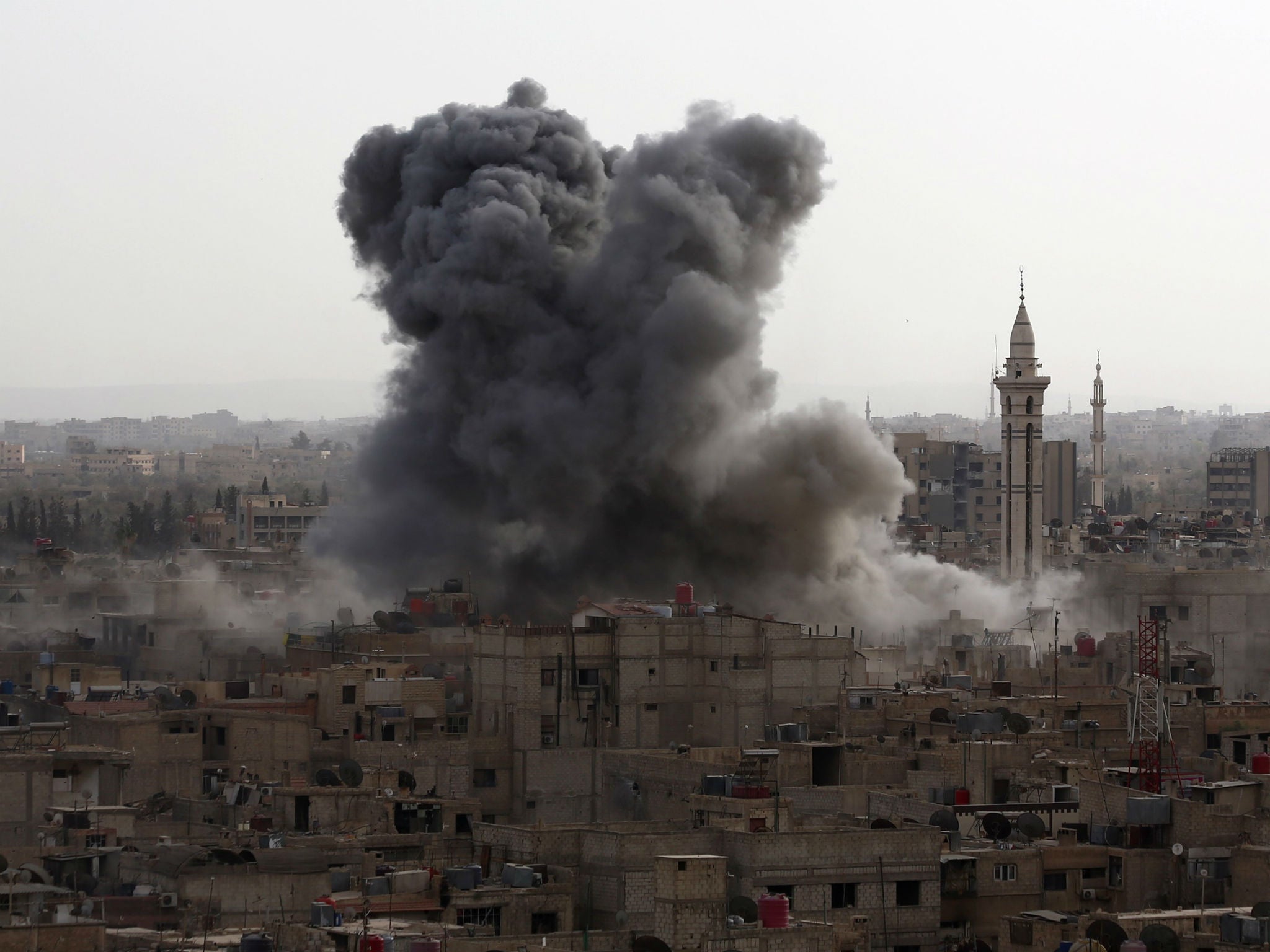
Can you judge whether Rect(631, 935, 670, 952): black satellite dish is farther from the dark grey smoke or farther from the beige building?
the beige building

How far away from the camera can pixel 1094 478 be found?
113438 millimetres

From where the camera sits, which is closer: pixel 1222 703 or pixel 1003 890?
pixel 1003 890

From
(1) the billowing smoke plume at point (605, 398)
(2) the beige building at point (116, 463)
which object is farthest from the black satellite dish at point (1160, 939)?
(2) the beige building at point (116, 463)

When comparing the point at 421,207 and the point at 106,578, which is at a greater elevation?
the point at 421,207

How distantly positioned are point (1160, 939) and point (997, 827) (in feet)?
18.2

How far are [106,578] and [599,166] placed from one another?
14.1 meters

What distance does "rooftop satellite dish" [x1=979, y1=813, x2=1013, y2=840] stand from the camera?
92.0ft

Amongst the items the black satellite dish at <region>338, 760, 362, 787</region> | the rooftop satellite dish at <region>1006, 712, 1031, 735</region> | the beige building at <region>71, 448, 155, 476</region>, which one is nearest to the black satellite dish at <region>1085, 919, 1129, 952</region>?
the black satellite dish at <region>338, 760, 362, 787</region>

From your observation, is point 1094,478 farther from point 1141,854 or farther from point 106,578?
point 1141,854


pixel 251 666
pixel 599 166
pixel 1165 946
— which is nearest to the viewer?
pixel 1165 946

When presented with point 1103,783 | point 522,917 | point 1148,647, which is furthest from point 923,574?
point 522,917

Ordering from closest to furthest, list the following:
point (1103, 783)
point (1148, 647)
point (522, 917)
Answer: point (522, 917) < point (1103, 783) < point (1148, 647)

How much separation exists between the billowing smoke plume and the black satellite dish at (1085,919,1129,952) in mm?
27774

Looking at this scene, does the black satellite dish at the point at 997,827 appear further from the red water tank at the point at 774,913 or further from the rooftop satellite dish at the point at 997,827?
the red water tank at the point at 774,913
